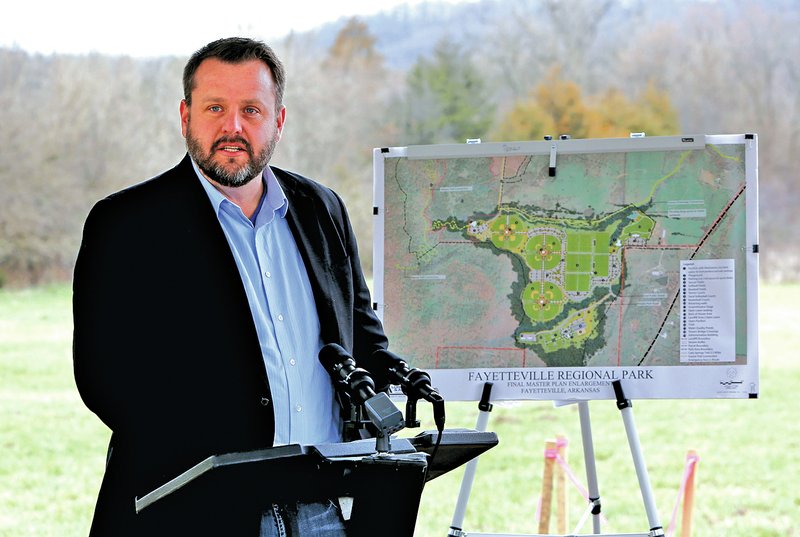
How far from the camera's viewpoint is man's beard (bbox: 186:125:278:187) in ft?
6.16

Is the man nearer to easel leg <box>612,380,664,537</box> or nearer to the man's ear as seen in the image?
the man's ear

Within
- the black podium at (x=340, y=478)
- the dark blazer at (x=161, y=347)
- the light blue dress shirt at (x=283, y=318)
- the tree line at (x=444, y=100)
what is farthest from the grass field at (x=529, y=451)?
the black podium at (x=340, y=478)

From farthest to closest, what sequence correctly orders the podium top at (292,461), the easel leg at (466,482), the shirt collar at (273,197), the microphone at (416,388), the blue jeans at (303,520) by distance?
1. the easel leg at (466,482)
2. the shirt collar at (273,197)
3. the blue jeans at (303,520)
4. the microphone at (416,388)
5. the podium top at (292,461)

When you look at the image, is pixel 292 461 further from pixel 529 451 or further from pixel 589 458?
pixel 529 451

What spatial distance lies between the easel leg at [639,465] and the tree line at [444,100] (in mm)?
6311

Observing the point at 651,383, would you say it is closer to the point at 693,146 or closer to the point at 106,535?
the point at 693,146

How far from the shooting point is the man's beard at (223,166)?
1877mm

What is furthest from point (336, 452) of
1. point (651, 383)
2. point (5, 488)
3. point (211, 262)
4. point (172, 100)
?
point (172, 100)

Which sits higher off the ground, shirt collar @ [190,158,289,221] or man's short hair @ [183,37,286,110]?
man's short hair @ [183,37,286,110]

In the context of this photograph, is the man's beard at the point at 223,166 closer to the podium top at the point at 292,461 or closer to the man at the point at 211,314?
the man at the point at 211,314

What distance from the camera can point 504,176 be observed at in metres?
3.16

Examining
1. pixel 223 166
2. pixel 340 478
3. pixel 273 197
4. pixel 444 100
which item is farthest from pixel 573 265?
pixel 444 100

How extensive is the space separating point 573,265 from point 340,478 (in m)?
1.85

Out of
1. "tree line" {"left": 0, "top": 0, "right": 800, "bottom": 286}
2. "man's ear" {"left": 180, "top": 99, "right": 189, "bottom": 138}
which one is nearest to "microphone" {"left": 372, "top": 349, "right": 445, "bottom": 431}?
"man's ear" {"left": 180, "top": 99, "right": 189, "bottom": 138}
